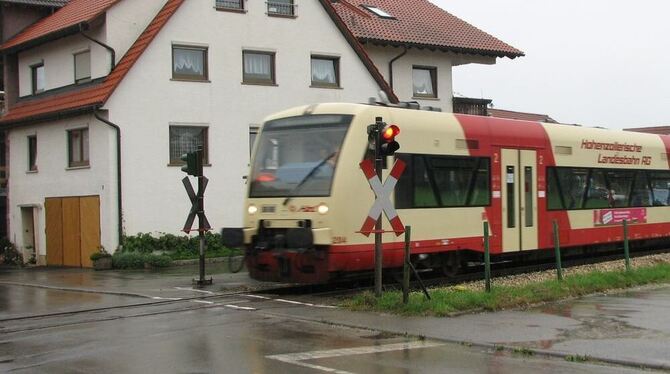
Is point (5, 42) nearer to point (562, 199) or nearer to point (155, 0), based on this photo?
point (155, 0)

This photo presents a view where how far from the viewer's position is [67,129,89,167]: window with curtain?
25516 mm

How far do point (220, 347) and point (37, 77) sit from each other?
21.6 metres

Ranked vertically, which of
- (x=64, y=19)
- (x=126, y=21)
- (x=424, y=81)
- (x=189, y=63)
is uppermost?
(x=64, y=19)

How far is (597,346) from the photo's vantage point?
31.2ft

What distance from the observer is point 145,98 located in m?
24.7

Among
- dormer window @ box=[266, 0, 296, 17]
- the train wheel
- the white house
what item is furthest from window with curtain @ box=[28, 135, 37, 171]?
the train wheel

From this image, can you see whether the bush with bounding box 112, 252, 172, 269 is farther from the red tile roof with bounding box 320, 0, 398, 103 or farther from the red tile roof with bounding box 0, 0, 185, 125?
the red tile roof with bounding box 320, 0, 398, 103

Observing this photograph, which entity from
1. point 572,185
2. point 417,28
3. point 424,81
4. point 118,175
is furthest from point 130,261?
point 417,28

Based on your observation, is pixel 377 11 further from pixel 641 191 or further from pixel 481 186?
pixel 481 186

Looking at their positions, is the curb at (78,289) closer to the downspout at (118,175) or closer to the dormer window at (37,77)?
the downspout at (118,175)

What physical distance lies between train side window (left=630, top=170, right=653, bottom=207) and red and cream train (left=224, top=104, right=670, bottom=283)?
2.35 feet

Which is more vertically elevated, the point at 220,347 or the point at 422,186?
the point at 422,186

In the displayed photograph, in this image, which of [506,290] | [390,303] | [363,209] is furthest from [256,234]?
[506,290]

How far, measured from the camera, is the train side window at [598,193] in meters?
20.3
